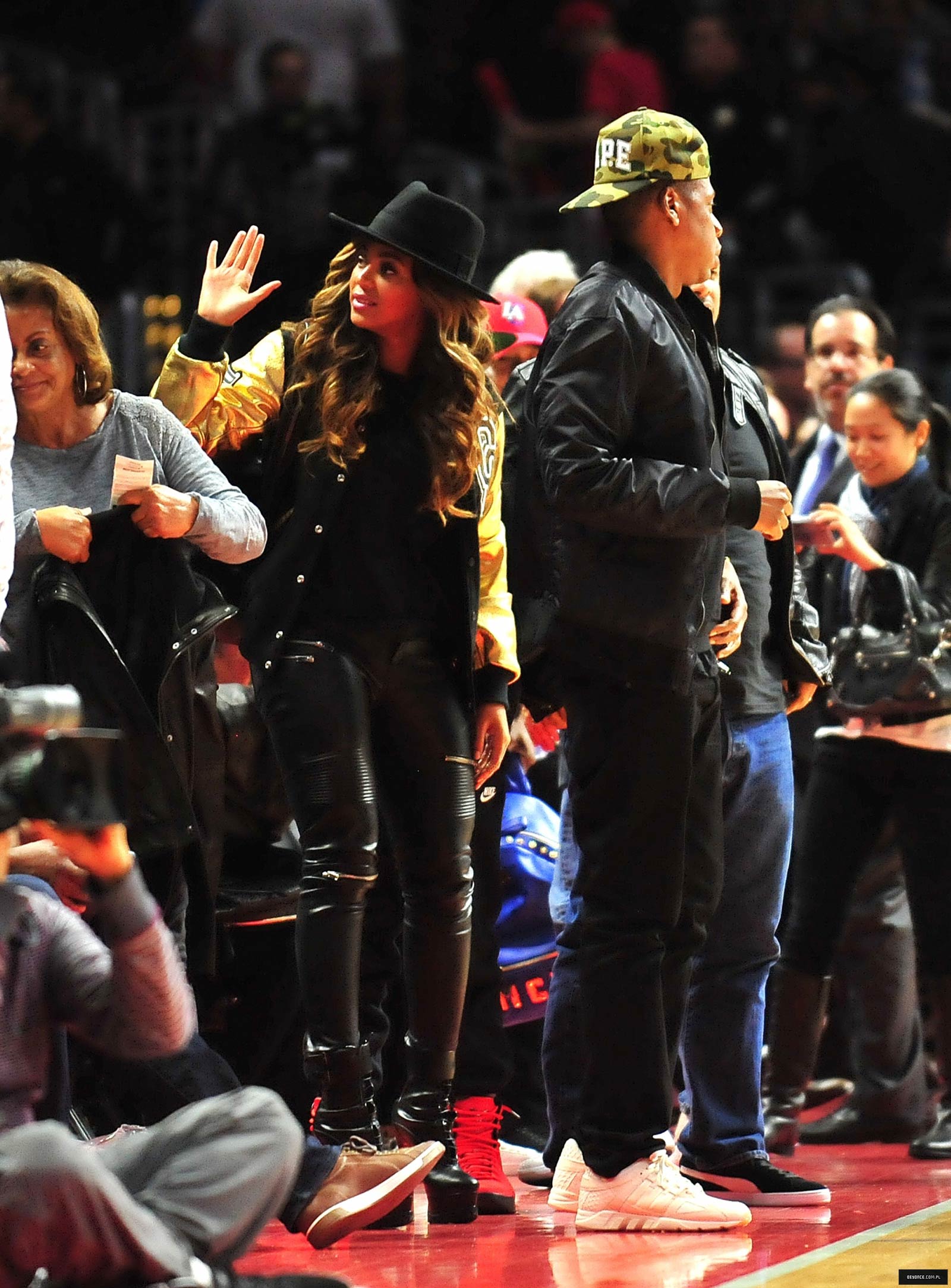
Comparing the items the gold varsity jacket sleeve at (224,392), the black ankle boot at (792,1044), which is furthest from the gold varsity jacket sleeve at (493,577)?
the black ankle boot at (792,1044)

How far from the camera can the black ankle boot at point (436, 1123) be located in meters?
3.96

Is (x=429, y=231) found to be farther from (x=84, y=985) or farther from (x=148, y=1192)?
(x=148, y=1192)

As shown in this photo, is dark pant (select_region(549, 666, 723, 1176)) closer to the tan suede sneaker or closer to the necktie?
the tan suede sneaker

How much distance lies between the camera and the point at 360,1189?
3633 millimetres

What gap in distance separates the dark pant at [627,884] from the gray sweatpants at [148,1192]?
859 mm

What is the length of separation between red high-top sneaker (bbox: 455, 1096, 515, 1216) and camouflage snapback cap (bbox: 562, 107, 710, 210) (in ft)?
5.63

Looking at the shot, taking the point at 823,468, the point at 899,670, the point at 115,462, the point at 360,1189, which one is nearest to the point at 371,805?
the point at 360,1189

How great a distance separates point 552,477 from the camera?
378 cm

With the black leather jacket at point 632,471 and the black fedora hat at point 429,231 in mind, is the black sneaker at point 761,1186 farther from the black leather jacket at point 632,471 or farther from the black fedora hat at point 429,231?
the black fedora hat at point 429,231

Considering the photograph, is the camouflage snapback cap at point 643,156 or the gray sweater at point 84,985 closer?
the gray sweater at point 84,985

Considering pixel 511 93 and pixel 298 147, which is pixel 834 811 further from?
pixel 511 93

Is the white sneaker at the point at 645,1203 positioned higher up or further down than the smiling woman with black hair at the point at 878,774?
further down

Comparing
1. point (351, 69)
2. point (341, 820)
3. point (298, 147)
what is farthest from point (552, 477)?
point (351, 69)

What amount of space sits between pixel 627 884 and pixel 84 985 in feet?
3.84
